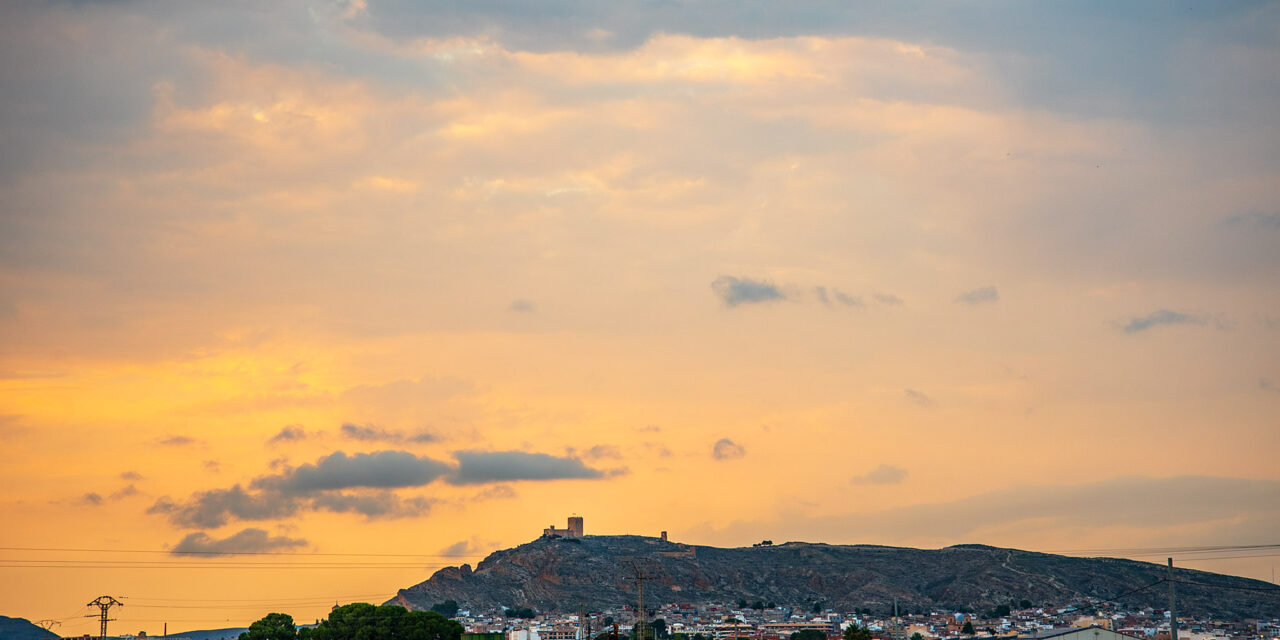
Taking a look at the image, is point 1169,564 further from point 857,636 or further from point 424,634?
point 424,634

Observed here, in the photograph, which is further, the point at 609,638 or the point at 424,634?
the point at 424,634

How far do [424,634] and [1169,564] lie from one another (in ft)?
364

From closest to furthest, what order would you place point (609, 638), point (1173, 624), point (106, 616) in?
point (1173, 624) < point (609, 638) < point (106, 616)

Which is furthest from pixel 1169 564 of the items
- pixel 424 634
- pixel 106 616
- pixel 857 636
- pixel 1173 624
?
pixel 106 616

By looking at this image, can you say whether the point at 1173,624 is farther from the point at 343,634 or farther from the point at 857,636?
the point at 343,634

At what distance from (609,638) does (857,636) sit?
26.8 meters

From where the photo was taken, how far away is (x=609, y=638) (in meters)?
143

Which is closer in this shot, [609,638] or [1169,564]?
[1169,564]

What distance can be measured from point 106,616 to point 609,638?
3534 inches

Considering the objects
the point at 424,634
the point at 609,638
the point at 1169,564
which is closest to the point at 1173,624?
the point at 1169,564

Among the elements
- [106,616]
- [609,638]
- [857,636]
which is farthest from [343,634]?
[857,636]

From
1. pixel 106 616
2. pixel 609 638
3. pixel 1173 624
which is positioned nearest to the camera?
pixel 1173 624

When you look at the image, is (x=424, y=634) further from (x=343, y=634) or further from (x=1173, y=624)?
(x=1173, y=624)

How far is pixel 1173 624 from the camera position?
121 meters
